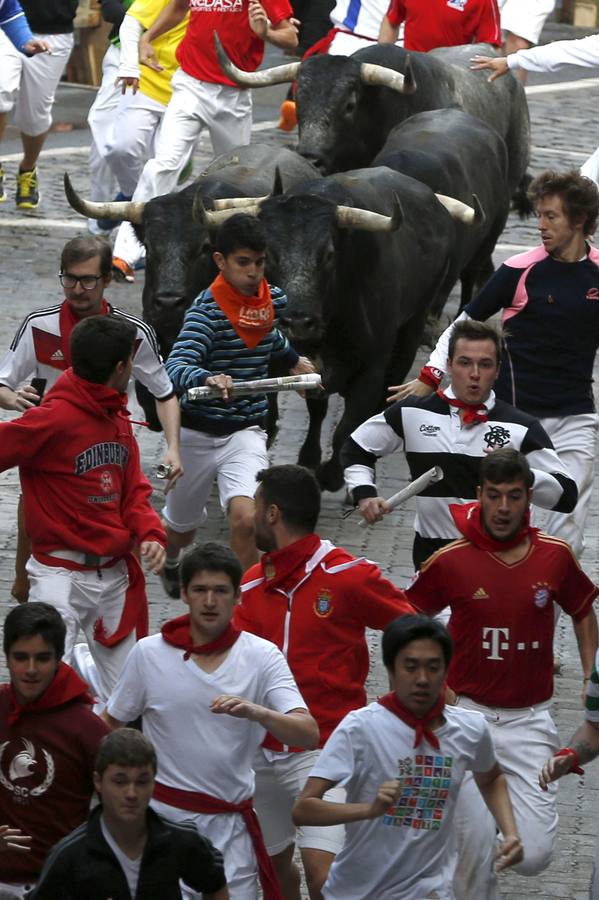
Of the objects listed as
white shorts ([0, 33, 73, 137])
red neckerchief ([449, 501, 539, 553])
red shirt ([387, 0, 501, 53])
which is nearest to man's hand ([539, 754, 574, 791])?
red neckerchief ([449, 501, 539, 553])

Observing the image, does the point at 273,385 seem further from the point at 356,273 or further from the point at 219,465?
the point at 356,273

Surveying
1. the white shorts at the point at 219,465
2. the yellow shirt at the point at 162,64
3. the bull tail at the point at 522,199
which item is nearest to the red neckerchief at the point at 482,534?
the white shorts at the point at 219,465

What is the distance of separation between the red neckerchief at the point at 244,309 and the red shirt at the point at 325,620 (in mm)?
2558

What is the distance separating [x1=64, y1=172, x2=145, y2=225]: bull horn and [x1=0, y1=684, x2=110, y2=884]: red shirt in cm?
591

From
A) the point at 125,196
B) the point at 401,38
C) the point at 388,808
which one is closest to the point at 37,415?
the point at 388,808

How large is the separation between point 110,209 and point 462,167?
2815 millimetres

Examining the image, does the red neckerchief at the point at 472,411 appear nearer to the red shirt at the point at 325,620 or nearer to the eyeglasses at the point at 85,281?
the red shirt at the point at 325,620

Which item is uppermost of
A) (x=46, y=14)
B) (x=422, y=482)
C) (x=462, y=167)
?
(x=422, y=482)

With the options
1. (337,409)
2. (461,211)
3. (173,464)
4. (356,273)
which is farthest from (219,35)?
(173,464)

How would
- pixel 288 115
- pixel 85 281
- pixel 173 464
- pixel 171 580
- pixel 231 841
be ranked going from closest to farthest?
pixel 231 841
pixel 173 464
pixel 85 281
pixel 171 580
pixel 288 115

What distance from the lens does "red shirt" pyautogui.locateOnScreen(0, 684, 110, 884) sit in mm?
5867

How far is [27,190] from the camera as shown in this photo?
17.0 meters

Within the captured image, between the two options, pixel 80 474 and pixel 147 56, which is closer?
pixel 80 474

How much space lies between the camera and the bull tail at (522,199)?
16375 mm
